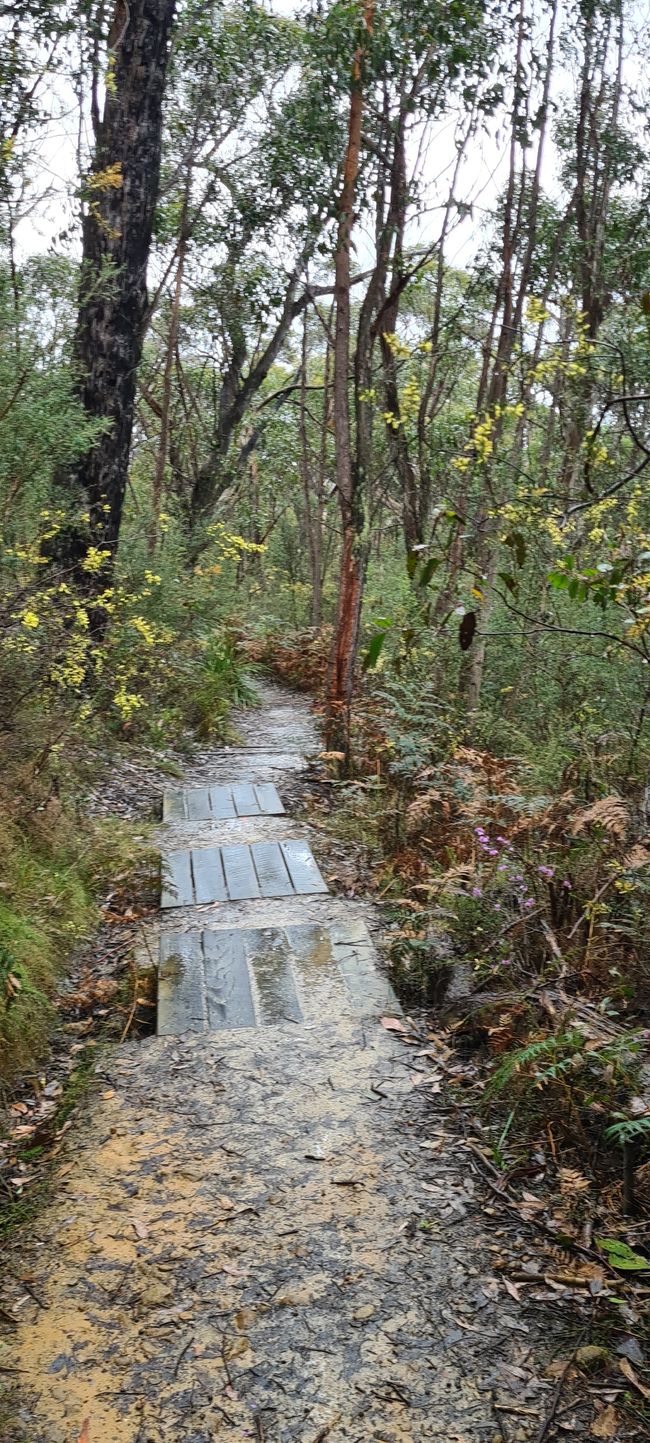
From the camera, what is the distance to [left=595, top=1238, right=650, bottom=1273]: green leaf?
9.51 feet

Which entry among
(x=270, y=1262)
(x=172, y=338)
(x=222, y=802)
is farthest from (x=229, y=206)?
(x=270, y=1262)

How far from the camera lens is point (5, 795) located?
5363 millimetres

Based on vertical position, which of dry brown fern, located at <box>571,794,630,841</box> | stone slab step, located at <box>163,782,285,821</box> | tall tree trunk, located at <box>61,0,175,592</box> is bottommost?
stone slab step, located at <box>163,782,285,821</box>

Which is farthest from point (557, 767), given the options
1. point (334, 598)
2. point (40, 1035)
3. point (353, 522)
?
point (334, 598)

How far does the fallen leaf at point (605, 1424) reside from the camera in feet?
8.13

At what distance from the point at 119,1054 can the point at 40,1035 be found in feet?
1.11

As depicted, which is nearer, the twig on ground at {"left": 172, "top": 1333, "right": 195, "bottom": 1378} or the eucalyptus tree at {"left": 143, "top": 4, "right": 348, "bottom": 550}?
the twig on ground at {"left": 172, "top": 1333, "right": 195, "bottom": 1378}

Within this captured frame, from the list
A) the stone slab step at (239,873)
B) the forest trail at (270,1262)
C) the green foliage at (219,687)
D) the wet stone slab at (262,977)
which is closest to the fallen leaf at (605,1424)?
the forest trail at (270,1262)

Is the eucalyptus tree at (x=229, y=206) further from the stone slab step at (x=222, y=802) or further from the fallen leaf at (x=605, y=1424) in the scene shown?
the fallen leaf at (x=605, y=1424)

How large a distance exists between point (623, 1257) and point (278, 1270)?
101 cm

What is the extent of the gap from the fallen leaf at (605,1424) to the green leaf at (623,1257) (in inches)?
16.2

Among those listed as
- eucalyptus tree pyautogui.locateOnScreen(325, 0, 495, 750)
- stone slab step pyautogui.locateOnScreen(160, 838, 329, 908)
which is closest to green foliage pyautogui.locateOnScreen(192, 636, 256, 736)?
eucalyptus tree pyautogui.locateOnScreen(325, 0, 495, 750)

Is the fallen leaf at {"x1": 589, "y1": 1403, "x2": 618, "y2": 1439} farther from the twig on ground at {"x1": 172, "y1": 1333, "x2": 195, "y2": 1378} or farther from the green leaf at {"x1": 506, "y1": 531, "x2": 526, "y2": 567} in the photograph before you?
the green leaf at {"x1": 506, "y1": 531, "x2": 526, "y2": 567}

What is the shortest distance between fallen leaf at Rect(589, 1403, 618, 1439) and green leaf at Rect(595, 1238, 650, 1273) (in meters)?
0.41
